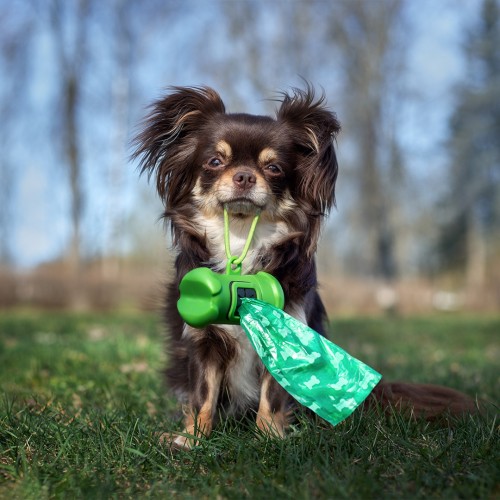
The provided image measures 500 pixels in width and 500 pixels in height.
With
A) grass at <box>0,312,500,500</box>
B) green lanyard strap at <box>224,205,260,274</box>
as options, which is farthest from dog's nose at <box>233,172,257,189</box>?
grass at <box>0,312,500,500</box>

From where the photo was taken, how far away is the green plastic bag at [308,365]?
254 cm

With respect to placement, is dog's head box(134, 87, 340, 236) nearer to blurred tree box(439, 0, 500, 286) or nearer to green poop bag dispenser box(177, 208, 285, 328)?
green poop bag dispenser box(177, 208, 285, 328)

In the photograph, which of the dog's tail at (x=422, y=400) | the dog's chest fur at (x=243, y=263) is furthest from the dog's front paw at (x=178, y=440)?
the dog's tail at (x=422, y=400)

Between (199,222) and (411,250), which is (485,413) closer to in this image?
(199,222)

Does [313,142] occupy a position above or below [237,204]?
above

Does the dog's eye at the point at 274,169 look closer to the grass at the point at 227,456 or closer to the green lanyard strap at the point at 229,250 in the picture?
the green lanyard strap at the point at 229,250

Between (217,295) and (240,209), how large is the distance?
62 cm

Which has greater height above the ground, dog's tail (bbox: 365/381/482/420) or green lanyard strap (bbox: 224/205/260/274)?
green lanyard strap (bbox: 224/205/260/274)

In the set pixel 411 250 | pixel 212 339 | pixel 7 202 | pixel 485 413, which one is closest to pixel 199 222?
pixel 212 339

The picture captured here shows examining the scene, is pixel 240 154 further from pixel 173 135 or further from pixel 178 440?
pixel 178 440

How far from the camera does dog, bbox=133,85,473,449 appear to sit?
3.07 m

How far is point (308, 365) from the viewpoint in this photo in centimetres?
259

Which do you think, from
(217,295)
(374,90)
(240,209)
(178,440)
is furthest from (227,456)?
(374,90)

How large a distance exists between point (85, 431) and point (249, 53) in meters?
16.9
